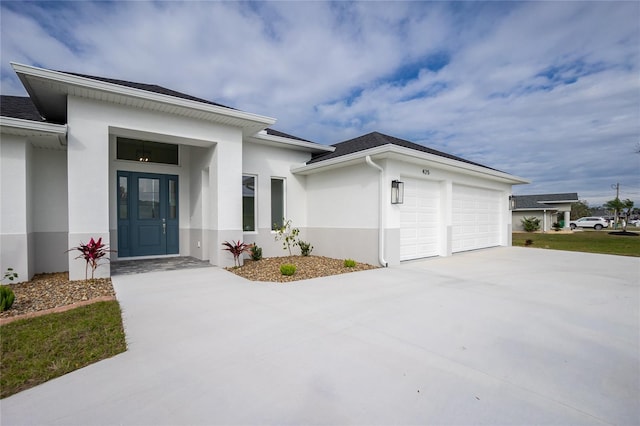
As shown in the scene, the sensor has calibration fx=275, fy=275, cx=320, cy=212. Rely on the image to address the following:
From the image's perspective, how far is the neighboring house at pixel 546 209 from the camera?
27.4m

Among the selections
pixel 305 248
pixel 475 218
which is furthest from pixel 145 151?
pixel 475 218

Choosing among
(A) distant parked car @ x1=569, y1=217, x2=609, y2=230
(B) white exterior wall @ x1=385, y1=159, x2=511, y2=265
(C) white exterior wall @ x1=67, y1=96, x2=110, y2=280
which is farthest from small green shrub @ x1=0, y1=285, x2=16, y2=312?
(A) distant parked car @ x1=569, y1=217, x2=609, y2=230

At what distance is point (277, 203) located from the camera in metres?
9.61

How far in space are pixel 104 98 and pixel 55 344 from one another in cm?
511

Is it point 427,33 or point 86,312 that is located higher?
point 427,33

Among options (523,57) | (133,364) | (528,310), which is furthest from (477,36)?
(133,364)

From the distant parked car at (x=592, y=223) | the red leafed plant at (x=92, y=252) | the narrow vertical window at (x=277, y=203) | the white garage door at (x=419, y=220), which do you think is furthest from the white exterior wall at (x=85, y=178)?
the distant parked car at (x=592, y=223)

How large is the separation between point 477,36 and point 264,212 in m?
8.19

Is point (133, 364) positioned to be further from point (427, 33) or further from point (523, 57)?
point (523, 57)

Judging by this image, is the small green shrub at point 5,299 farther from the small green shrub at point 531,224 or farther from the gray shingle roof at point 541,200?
the gray shingle roof at point 541,200

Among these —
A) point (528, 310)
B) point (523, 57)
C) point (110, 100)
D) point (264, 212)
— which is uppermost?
point (523, 57)

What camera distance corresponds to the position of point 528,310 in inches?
161

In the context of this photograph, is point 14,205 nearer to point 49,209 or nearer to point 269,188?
point 49,209

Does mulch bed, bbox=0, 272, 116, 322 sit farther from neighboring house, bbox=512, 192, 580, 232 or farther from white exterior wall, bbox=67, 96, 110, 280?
neighboring house, bbox=512, 192, 580, 232
